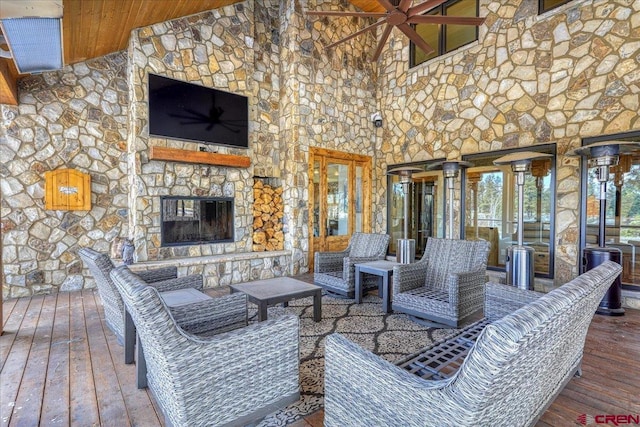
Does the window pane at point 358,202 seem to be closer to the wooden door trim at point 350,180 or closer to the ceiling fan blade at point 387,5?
→ the wooden door trim at point 350,180

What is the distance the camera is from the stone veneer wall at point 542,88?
410 centimetres

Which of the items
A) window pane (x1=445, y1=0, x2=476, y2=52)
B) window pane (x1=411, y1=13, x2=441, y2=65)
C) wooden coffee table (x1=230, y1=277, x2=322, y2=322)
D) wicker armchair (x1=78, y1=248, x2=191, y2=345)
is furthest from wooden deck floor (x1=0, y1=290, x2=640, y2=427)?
window pane (x1=411, y1=13, x2=441, y2=65)

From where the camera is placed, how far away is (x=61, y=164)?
4.62 metres

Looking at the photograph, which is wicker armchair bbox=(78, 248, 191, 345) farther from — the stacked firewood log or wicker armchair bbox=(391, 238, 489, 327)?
the stacked firewood log

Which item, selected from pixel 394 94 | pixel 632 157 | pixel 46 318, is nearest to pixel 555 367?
pixel 632 157

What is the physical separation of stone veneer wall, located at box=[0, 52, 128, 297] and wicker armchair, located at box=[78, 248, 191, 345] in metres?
2.38

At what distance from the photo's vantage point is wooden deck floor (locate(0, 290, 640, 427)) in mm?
1924

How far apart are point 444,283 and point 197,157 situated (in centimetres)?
389

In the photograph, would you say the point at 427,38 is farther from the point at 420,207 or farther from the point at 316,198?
the point at 316,198

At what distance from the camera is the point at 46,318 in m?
3.58

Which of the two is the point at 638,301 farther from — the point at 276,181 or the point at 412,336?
the point at 276,181

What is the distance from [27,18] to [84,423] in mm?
2309

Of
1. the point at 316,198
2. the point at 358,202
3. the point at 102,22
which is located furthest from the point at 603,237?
the point at 102,22

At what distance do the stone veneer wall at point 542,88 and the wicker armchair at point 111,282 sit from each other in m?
4.83
